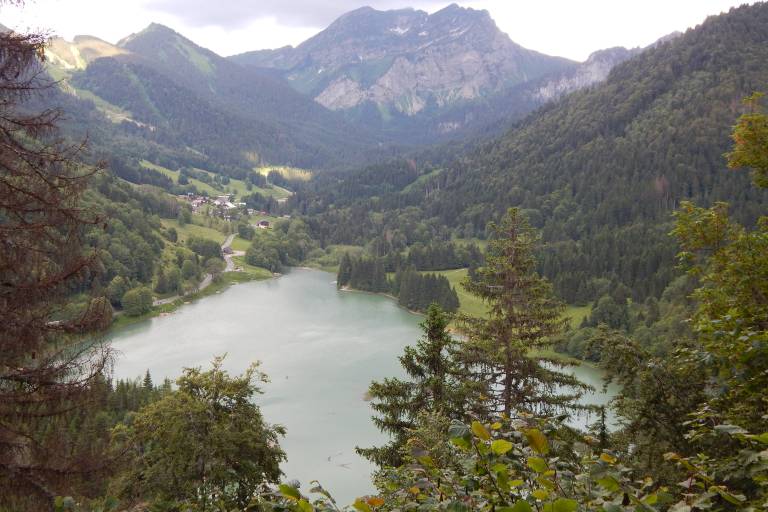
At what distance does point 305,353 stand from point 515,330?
160 ft

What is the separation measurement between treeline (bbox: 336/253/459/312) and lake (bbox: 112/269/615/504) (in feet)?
8.93

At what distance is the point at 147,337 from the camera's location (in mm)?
72812

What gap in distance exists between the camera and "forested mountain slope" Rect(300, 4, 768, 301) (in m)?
104

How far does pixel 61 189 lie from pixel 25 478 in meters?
4.12

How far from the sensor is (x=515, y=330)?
57.9ft

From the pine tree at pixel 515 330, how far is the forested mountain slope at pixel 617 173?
7763cm

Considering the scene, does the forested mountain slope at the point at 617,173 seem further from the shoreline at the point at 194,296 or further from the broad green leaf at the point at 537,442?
the broad green leaf at the point at 537,442

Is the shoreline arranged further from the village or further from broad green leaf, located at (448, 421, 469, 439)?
broad green leaf, located at (448, 421, 469, 439)

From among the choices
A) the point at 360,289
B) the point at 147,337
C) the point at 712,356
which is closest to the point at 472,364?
the point at 712,356

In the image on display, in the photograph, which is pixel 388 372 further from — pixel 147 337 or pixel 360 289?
pixel 360 289

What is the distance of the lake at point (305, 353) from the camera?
131 feet

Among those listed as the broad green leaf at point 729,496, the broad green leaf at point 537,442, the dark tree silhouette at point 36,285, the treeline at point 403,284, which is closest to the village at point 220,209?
the treeline at point 403,284

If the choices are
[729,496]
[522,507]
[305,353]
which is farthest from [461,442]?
[305,353]

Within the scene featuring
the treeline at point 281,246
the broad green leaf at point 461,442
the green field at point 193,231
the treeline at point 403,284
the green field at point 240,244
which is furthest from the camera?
the green field at point 240,244
